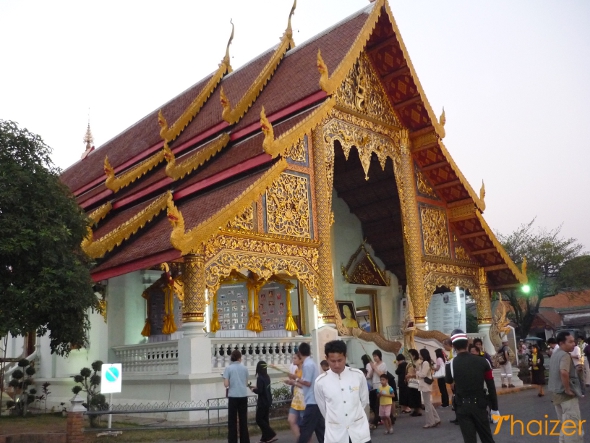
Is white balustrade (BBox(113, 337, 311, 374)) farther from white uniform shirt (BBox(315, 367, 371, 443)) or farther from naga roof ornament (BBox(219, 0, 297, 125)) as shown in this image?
white uniform shirt (BBox(315, 367, 371, 443))

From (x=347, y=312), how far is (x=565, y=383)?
10.2m

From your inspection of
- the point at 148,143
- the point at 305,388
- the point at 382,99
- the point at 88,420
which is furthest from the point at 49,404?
the point at 382,99

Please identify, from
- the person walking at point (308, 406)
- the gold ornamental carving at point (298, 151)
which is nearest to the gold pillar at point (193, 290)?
the gold ornamental carving at point (298, 151)

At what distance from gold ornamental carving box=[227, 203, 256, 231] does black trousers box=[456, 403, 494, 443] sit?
18.6ft

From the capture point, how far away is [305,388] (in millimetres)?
5828

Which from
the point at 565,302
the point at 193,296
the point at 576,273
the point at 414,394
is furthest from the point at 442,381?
the point at 565,302

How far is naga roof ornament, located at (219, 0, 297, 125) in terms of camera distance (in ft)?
42.4

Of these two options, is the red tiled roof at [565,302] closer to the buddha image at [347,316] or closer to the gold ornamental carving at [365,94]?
the buddha image at [347,316]

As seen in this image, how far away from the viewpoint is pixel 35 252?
7.29 m

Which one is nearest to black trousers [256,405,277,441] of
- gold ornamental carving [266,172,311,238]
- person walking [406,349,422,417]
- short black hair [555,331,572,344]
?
person walking [406,349,422,417]

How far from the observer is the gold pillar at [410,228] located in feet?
42.7

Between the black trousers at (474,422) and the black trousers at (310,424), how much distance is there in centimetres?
129

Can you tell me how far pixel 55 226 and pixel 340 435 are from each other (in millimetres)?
5110

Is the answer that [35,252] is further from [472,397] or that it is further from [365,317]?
[365,317]
